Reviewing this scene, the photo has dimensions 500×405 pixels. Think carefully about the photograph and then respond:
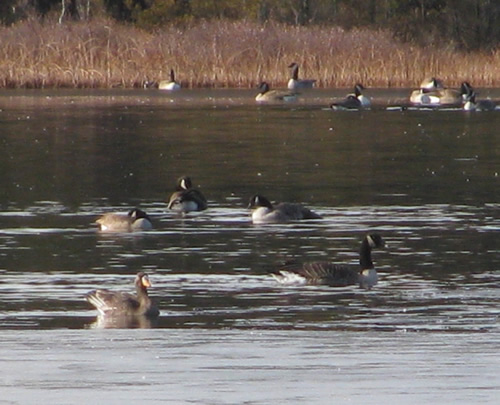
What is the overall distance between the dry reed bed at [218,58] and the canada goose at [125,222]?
93.3ft

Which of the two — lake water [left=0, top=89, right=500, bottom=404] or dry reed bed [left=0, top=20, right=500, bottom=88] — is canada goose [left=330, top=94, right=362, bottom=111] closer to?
lake water [left=0, top=89, right=500, bottom=404]

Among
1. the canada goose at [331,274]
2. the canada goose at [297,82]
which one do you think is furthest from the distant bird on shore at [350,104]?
the canada goose at [331,274]

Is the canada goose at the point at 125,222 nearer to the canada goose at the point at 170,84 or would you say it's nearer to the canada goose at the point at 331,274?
the canada goose at the point at 331,274

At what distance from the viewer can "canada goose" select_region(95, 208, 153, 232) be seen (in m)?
16.3

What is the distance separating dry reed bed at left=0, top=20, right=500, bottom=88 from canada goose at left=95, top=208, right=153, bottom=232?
93.3ft

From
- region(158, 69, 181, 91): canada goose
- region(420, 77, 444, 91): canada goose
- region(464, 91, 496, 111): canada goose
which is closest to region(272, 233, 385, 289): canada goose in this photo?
region(464, 91, 496, 111): canada goose

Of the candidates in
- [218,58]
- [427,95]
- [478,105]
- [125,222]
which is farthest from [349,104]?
[125,222]

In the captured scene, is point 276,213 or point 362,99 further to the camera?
point 362,99

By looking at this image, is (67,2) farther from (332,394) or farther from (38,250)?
(332,394)

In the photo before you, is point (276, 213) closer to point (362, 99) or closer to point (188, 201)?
point (188, 201)

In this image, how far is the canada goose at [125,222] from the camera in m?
16.3

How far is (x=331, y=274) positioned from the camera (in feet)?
42.3

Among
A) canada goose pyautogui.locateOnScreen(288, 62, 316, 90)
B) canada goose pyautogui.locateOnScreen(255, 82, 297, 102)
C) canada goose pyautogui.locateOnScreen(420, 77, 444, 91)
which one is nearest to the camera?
canada goose pyautogui.locateOnScreen(255, 82, 297, 102)

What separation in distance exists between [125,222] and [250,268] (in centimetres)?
303
